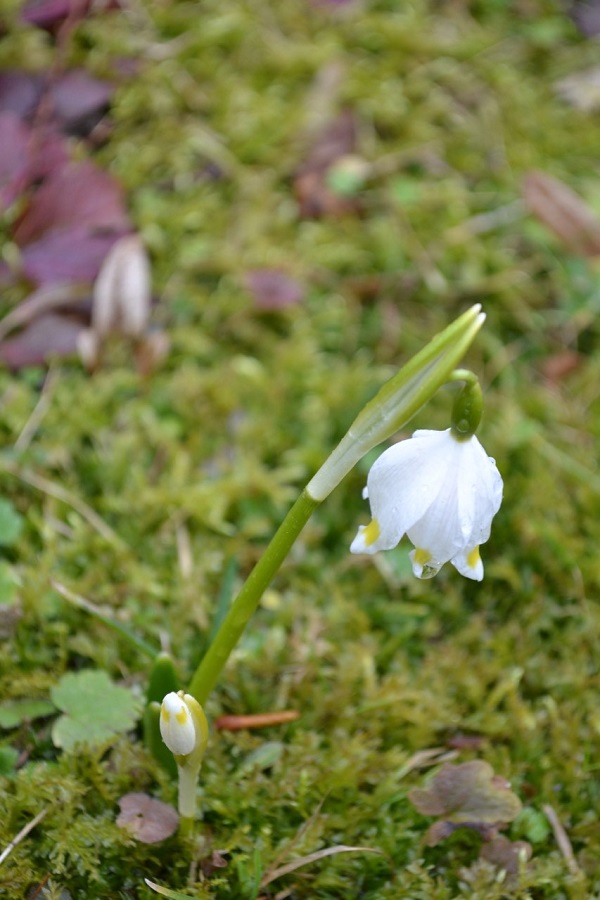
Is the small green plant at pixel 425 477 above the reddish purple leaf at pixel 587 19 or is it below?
above

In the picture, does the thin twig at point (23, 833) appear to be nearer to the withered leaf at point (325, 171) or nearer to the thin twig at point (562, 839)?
the thin twig at point (562, 839)

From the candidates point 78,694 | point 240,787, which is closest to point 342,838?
point 240,787

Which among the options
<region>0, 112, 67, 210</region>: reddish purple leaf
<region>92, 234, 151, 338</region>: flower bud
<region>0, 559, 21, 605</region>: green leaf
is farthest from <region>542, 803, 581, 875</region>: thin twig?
Result: <region>0, 112, 67, 210</region>: reddish purple leaf

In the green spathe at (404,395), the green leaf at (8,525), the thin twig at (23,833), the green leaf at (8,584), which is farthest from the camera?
the green leaf at (8,525)

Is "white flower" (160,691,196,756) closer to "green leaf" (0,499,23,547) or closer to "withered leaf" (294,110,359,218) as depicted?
"green leaf" (0,499,23,547)

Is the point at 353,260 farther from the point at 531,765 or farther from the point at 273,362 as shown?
the point at 531,765

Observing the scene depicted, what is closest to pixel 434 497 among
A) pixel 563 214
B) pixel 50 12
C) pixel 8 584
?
pixel 8 584

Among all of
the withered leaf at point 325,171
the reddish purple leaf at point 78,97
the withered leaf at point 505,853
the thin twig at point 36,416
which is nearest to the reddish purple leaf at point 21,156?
the reddish purple leaf at point 78,97
